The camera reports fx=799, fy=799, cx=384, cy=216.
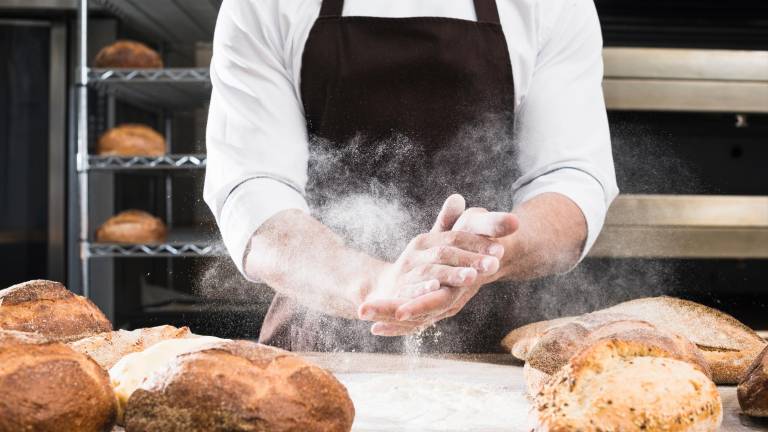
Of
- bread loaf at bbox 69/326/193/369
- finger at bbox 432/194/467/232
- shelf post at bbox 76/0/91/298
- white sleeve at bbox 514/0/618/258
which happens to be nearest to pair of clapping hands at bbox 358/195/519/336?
finger at bbox 432/194/467/232

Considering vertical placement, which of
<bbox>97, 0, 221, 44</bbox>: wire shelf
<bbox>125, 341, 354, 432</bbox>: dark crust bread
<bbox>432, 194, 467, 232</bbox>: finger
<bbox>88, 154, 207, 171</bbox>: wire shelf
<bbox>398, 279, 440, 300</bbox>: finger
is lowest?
<bbox>88, 154, 207, 171</bbox>: wire shelf

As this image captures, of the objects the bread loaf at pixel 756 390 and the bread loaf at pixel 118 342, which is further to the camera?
the bread loaf at pixel 118 342

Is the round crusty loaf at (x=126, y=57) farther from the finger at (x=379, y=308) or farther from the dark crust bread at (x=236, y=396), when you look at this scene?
the dark crust bread at (x=236, y=396)

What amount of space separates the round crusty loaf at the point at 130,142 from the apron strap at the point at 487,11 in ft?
4.70

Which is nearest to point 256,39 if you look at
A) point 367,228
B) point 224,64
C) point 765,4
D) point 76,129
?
point 224,64

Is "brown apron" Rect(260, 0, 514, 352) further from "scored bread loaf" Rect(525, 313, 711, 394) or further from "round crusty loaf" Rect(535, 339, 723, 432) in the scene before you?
"round crusty loaf" Rect(535, 339, 723, 432)

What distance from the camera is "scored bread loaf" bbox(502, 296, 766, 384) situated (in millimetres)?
1389

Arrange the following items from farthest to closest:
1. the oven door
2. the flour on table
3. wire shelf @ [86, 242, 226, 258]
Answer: the oven door < wire shelf @ [86, 242, 226, 258] < the flour on table

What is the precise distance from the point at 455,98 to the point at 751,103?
1.43 meters

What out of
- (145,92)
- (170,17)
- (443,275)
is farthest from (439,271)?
(170,17)

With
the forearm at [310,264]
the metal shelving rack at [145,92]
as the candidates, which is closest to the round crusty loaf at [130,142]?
the metal shelving rack at [145,92]

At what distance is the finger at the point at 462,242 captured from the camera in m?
1.36

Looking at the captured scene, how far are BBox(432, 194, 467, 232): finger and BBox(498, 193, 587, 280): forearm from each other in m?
0.21

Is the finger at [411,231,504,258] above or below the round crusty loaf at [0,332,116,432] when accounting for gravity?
above
